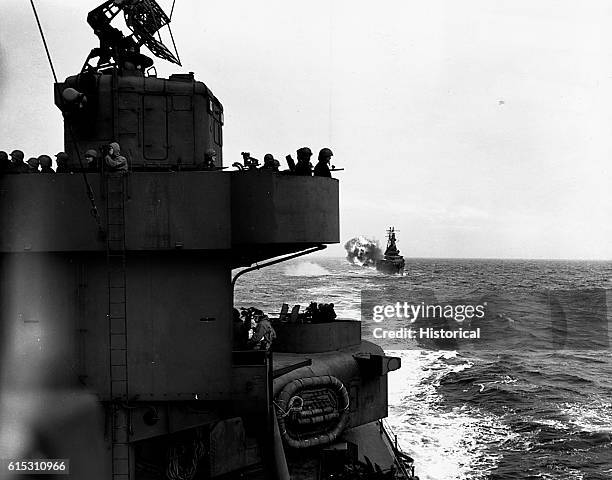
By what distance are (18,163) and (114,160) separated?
5.33 ft

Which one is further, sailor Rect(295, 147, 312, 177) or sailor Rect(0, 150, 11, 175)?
A: sailor Rect(295, 147, 312, 177)

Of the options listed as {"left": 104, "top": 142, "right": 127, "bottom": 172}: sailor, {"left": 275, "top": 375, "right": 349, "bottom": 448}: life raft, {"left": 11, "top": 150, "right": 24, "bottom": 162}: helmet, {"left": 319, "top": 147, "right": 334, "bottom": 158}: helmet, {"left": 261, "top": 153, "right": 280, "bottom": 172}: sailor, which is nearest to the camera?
Answer: {"left": 104, "top": 142, "right": 127, "bottom": 172}: sailor

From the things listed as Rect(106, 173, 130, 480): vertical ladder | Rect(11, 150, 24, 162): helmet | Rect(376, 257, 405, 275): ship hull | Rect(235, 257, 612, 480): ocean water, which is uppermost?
Rect(11, 150, 24, 162): helmet

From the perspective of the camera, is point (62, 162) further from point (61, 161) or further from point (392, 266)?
point (392, 266)

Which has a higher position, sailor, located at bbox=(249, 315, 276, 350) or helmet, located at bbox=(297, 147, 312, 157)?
helmet, located at bbox=(297, 147, 312, 157)

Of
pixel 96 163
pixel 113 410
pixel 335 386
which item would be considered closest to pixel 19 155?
pixel 96 163

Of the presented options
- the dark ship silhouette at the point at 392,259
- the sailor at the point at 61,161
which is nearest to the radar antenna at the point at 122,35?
the sailor at the point at 61,161

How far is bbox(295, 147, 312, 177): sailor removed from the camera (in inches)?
413

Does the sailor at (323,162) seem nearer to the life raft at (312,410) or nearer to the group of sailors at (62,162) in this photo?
the group of sailors at (62,162)

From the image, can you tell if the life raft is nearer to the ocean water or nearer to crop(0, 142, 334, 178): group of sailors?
crop(0, 142, 334, 178): group of sailors

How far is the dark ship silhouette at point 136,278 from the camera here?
9195 millimetres

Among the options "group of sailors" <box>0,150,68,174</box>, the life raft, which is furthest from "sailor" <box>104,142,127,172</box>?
the life raft

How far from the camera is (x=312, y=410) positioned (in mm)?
13500

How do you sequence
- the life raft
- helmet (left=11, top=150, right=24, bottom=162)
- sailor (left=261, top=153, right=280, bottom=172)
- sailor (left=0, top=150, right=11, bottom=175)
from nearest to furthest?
1. sailor (left=0, top=150, right=11, bottom=175)
2. helmet (left=11, top=150, right=24, bottom=162)
3. sailor (left=261, top=153, right=280, bottom=172)
4. the life raft
